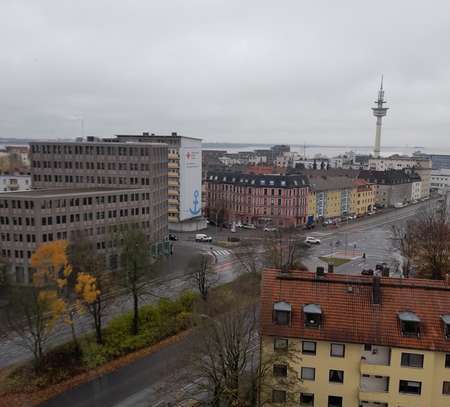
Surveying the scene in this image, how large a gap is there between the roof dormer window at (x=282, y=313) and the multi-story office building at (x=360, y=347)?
6 cm

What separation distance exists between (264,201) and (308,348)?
7898 centimetres

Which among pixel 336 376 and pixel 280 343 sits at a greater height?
pixel 280 343

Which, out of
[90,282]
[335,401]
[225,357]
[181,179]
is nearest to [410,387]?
[335,401]

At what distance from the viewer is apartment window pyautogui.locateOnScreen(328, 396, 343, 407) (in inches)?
1152

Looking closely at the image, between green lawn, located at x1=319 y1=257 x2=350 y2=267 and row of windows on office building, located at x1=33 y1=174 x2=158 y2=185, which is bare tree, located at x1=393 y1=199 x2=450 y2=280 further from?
row of windows on office building, located at x1=33 y1=174 x2=158 y2=185

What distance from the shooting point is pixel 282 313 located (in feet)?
97.4

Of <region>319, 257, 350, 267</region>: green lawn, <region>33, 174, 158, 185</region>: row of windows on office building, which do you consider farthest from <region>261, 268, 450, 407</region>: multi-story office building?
<region>33, 174, 158, 185</region>: row of windows on office building

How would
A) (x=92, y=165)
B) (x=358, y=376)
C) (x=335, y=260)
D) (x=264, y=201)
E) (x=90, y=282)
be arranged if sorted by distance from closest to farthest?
(x=358, y=376) → (x=90, y=282) → (x=335, y=260) → (x=92, y=165) → (x=264, y=201)

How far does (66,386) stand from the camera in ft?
116

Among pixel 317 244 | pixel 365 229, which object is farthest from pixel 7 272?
pixel 365 229

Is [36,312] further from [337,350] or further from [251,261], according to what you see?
[251,261]

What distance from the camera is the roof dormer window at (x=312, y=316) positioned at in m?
29.3

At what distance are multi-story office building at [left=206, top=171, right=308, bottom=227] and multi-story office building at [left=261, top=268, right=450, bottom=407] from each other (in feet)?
249

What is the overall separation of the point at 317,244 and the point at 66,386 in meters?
60.7
